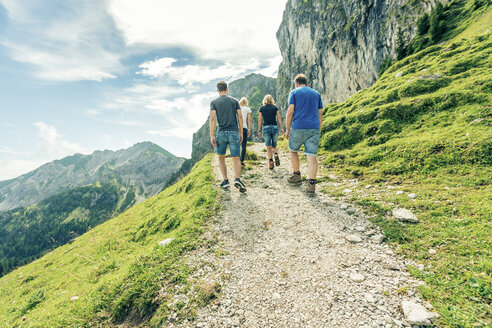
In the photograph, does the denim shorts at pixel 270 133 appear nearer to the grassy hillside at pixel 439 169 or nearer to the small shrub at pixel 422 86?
the grassy hillside at pixel 439 169

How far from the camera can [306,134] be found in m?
8.71

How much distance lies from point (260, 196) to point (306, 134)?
3455 millimetres

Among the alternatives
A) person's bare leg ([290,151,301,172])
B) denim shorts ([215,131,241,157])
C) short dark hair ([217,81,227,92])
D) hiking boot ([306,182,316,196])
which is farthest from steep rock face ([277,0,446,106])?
denim shorts ([215,131,241,157])

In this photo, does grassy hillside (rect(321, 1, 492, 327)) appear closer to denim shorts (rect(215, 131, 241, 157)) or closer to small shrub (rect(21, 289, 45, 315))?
denim shorts (rect(215, 131, 241, 157))

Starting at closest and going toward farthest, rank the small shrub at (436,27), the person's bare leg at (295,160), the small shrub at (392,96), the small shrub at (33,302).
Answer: the small shrub at (33,302)
the person's bare leg at (295,160)
the small shrub at (392,96)
the small shrub at (436,27)

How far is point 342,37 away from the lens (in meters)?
94.6

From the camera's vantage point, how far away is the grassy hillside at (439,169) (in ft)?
11.3

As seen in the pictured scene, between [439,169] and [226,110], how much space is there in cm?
868

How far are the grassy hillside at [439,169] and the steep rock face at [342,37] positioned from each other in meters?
61.1

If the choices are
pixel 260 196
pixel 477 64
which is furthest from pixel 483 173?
pixel 477 64


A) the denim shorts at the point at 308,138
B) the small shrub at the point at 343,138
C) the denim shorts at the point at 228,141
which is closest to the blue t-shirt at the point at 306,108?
the denim shorts at the point at 308,138

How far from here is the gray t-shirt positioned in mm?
9109

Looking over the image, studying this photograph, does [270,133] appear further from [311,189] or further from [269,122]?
[311,189]

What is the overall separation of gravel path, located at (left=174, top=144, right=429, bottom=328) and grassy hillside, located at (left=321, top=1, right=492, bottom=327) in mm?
565
